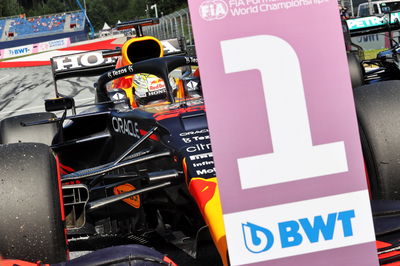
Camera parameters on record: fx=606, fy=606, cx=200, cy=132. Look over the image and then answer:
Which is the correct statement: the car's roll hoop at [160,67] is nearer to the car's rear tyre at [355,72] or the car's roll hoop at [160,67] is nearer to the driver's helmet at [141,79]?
the driver's helmet at [141,79]

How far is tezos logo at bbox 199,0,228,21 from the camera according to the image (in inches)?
60.6

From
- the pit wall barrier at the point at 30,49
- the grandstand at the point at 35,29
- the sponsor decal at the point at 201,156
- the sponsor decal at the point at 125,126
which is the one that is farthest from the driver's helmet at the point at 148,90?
the grandstand at the point at 35,29

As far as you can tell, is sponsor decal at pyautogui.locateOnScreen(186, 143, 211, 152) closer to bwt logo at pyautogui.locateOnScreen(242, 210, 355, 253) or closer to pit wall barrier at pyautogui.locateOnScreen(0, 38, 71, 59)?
bwt logo at pyautogui.locateOnScreen(242, 210, 355, 253)

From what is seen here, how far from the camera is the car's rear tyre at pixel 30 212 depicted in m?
2.29

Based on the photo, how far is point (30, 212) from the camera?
7.57 feet

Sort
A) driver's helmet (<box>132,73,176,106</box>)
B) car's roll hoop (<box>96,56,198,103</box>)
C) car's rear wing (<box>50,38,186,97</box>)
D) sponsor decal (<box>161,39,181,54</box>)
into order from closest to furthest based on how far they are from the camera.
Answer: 1. car's roll hoop (<box>96,56,198,103</box>)
2. driver's helmet (<box>132,73,176,106</box>)
3. car's rear wing (<box>50,38,186,97</box>)
4. sponsor decal (<box>161,39,181,54</box>)

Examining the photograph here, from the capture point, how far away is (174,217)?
9.89 feet

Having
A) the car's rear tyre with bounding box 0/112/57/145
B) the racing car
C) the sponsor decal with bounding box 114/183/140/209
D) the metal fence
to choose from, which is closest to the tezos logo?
the racing car

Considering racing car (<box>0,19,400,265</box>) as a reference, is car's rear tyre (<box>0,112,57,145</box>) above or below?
above

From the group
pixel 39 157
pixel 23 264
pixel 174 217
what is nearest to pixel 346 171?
pixel 23 264

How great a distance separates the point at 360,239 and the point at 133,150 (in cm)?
196

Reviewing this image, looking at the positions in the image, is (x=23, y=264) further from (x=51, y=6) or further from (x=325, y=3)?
(x=51, y=6)

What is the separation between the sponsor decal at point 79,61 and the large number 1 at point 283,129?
480cm

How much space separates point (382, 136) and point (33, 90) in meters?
14.9
